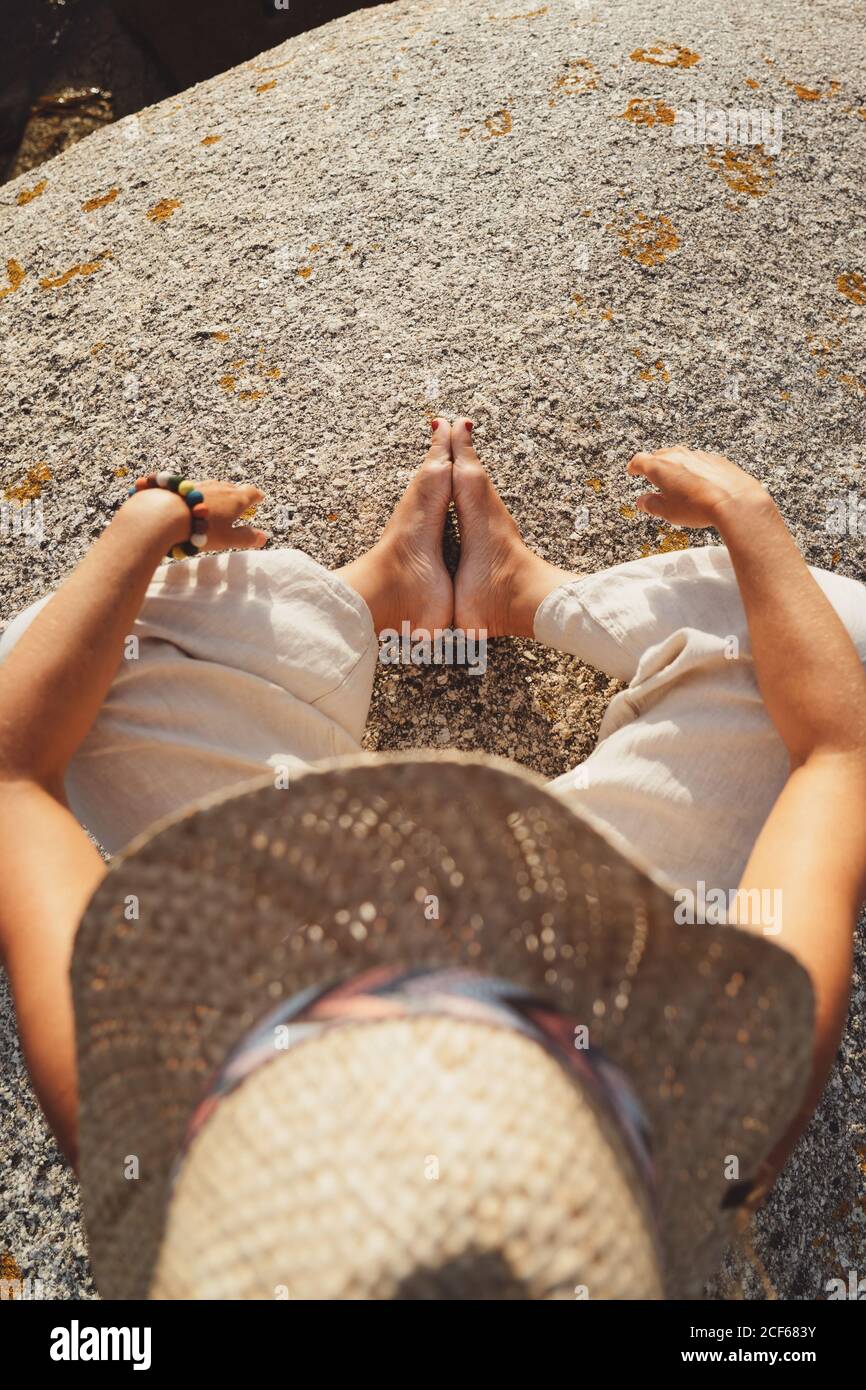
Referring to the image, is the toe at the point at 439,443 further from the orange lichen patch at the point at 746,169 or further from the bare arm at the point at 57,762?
the orange lichen patch at the point at 746,169

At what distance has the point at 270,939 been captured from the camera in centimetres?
77

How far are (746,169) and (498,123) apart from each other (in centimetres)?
60

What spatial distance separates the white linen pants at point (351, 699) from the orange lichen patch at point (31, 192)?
1.44 m

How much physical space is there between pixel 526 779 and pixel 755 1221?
1211mm

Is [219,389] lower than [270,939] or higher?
higher

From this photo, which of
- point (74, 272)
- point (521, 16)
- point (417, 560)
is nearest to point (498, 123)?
point (521, 16)

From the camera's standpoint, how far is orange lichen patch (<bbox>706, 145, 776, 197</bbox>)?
6.89 ft

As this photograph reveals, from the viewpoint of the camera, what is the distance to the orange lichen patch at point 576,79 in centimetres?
221

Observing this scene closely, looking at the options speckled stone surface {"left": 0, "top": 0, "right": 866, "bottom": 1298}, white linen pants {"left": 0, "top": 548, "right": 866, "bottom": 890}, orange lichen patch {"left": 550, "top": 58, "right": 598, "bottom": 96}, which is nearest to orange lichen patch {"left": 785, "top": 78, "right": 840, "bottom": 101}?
speckled stone surface {"left": 0, "top": 0, "right": 866, "bottom": 1298}

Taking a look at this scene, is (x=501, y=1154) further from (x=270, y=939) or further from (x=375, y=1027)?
(x=270, y=939)

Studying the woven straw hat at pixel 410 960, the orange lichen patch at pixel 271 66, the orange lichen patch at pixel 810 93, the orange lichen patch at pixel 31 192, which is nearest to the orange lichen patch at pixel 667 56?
the orange lichen patch at pixel 810 93

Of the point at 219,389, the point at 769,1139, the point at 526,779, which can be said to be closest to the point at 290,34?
the point at 219,389

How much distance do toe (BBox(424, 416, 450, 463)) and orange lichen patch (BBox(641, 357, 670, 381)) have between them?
44cm

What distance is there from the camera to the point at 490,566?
178 centimetres
